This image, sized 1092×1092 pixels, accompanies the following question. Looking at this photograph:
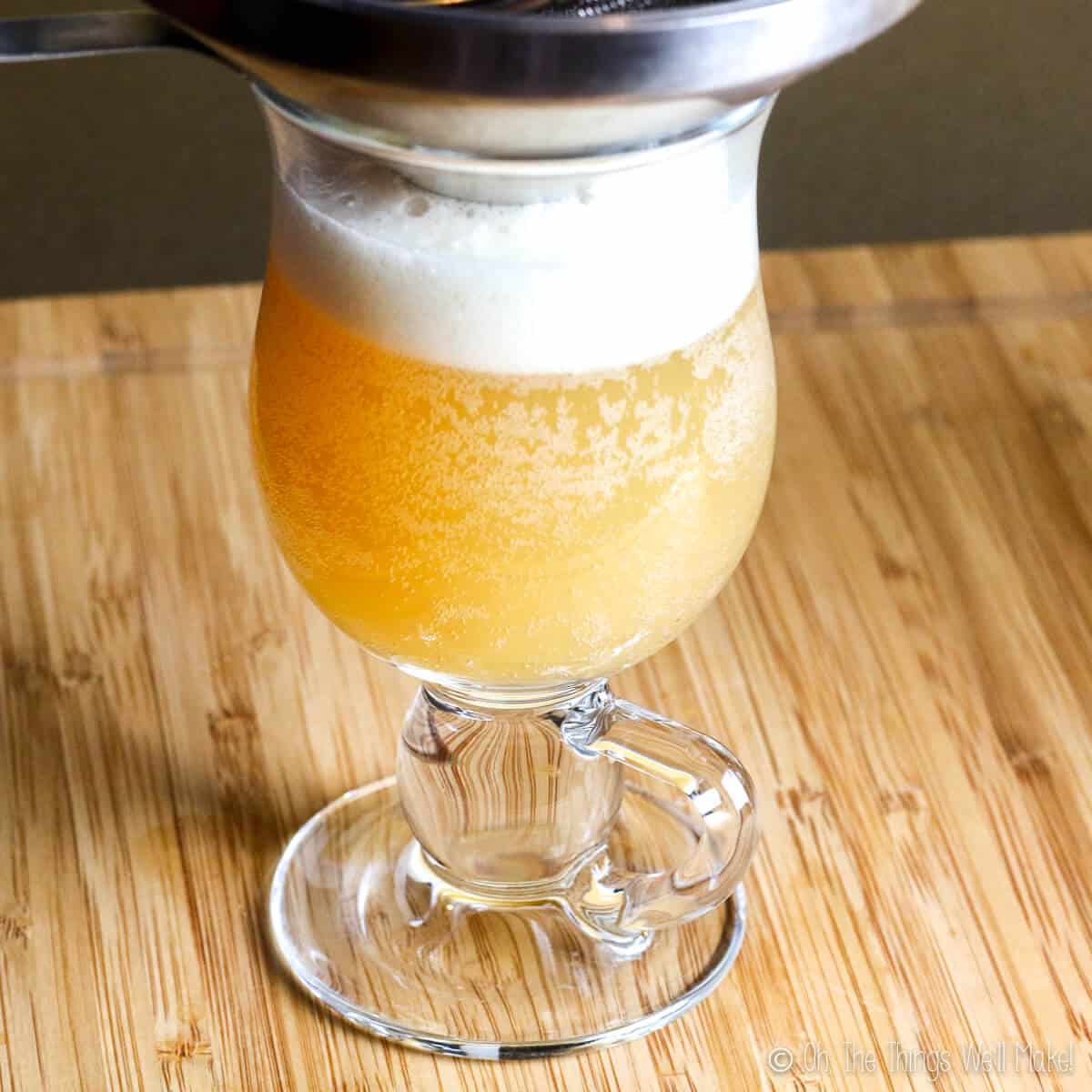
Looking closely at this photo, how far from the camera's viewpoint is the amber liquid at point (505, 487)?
1.70ft

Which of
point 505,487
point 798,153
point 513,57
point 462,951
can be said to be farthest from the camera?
point 798,153

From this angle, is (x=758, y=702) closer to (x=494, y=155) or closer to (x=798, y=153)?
(x=494, y=155)

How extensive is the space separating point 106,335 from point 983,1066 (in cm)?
57

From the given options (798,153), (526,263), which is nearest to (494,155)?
(526,263)

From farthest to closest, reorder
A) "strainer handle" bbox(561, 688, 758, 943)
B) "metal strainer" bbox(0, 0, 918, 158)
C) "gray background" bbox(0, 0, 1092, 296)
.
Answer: "gray background" bbox(0, 0, 1092, 296), "strainer handle" bbox(561, 688, 758, 943), "metal strainer" bbox(0, 0, 918, 158)

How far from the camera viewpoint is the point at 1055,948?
24.9 inches

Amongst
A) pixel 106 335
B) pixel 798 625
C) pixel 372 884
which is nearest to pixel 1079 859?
pixel 798 625

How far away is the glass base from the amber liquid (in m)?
0.12

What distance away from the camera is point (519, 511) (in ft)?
1.73

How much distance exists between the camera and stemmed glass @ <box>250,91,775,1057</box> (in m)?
0.50

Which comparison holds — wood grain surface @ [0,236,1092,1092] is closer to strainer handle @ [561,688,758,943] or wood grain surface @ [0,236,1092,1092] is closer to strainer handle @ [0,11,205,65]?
strainer handle @ [561,688,758,943]

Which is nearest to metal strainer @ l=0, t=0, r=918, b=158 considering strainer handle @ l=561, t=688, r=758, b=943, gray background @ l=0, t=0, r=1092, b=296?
strainer handle @ l=561, t=688, r=758, b=943

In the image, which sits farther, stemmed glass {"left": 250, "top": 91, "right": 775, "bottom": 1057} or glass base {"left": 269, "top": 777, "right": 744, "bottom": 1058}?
glass base {"left": 269, "top": 777, "right": 744, "bottom": 1058}

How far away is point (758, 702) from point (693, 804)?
13cm
